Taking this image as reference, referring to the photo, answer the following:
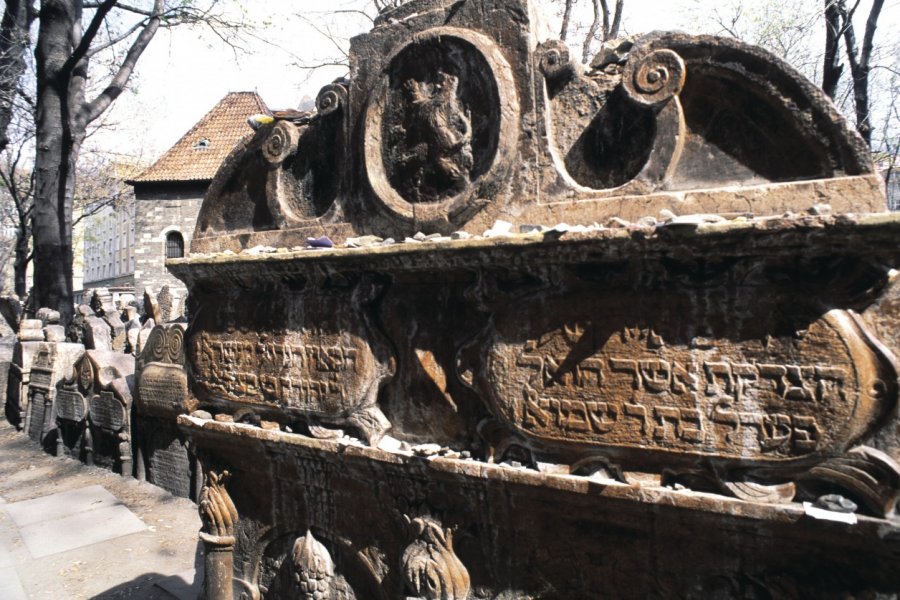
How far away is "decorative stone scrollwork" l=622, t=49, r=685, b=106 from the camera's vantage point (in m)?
1.94

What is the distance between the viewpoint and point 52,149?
10469mm

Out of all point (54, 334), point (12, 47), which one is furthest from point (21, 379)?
point (12, 47)

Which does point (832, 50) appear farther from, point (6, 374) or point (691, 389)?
point (6, 374)

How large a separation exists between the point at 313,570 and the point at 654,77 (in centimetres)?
232

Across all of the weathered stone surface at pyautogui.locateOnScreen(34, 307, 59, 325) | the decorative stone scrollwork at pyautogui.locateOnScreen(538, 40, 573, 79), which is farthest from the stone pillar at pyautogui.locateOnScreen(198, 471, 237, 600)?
the weathered stone surface at pyautogui.locateOnScreen(34, 307, 59, 325)

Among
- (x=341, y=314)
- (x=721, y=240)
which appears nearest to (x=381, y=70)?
(x=341, y=314)

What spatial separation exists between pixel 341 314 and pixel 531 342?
0.86 meters

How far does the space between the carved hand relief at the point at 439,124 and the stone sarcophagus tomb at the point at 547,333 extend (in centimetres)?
1

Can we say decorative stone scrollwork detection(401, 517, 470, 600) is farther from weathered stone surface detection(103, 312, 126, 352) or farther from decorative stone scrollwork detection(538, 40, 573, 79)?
weathered stone surface detection(103, 312, 126, 352)

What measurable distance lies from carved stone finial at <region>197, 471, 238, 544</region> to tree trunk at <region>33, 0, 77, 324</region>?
29.7 ft

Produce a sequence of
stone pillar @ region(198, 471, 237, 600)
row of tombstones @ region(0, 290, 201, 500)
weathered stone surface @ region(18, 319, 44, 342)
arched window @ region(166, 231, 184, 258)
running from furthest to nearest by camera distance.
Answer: arched window @ region(166, 231, 184, 258) < weathered stone surface @ region(18, 319, 44, 342) < row of tombstones @ region(0, 290, 201, 500) < stone pillar @ region(198, 471, 237, 600)

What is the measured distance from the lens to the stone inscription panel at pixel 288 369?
8.17ft

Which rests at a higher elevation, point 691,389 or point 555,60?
point 555,60

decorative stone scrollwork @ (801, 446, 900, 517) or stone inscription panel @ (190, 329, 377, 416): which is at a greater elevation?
stone inscription panel @ (190, 329, 377, 416)
